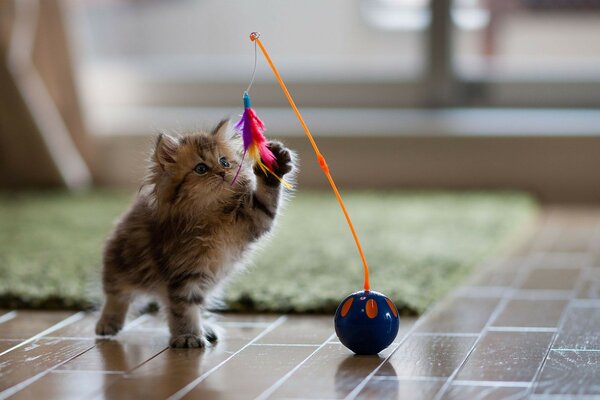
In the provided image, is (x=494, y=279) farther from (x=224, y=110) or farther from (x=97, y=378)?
(x=224, y=110)

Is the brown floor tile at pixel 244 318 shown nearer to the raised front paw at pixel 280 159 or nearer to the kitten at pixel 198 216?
the kitten at pixel 198 216

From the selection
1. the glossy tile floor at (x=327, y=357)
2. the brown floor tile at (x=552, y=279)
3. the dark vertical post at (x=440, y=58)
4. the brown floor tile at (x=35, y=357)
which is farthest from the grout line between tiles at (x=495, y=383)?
the dark vertical post at (x=440, y=58)

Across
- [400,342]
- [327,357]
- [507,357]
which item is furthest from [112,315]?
[507,357]

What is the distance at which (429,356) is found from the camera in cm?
202

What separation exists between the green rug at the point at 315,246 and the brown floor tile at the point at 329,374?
13.5 inches

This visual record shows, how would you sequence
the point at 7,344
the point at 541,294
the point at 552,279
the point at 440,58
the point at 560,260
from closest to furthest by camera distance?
the point at 7,344 → the point at 541,294 → the point at 552,279 → the point at 560,260 → the point at 440,58

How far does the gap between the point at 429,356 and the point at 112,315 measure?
0.74m

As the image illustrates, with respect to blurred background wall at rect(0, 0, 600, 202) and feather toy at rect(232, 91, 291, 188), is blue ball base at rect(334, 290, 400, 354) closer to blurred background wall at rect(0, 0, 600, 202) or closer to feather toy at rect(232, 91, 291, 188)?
feather toy at rect(232, 91, 291, 188)

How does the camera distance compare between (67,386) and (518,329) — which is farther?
(518,329)

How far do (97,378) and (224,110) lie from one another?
3381 mm

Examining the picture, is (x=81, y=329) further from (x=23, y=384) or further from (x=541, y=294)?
(x=541, y=294)

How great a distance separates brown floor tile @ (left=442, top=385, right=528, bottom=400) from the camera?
67.7 inches

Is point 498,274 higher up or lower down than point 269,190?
lower down

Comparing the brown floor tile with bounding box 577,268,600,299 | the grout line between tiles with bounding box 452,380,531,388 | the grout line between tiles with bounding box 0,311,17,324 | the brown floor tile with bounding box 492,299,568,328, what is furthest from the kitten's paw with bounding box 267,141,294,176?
the brown floor tile with bounding box 577,268,600,299
